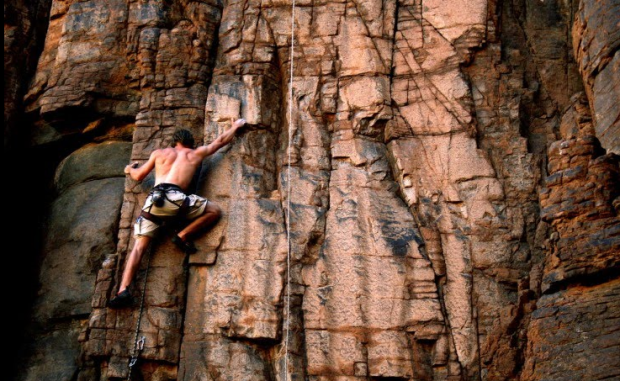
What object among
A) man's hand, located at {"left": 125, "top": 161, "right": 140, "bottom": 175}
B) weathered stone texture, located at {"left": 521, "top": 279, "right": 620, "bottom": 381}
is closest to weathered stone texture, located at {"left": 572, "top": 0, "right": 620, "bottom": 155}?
weathered stone texture, located at {"left": 521, "top": 279, "right": 620, "bottom": 381}

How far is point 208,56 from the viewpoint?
13141mm

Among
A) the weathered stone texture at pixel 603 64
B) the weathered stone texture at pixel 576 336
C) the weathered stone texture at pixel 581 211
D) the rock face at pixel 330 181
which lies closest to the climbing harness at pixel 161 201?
the rock face at pixel 330 181

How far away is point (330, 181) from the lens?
12.3 m

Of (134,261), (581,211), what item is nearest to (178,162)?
(134,261)

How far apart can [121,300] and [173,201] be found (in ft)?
4.75

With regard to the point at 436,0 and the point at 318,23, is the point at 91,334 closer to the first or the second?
the point at 318,23

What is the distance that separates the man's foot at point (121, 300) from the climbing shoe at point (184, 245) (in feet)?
2.95

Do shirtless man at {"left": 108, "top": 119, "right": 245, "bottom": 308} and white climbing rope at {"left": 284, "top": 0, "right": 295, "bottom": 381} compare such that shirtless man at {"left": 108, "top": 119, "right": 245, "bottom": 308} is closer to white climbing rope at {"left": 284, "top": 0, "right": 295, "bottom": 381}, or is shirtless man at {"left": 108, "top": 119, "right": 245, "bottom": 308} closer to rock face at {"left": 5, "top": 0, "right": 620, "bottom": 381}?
rock face at {"left": 5, "top": 0, "right": 620, "bottom": 381}

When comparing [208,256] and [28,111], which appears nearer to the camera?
[208,256]

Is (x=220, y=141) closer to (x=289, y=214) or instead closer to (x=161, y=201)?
(x=161, y=201)

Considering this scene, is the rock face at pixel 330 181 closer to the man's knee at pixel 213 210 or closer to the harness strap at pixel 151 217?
the man's knee at pixel 213 210

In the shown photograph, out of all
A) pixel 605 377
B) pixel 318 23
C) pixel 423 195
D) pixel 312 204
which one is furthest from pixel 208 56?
pixel 605 377

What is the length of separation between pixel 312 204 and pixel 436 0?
361 centimetres

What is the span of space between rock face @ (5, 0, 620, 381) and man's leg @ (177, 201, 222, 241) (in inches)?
7.4
